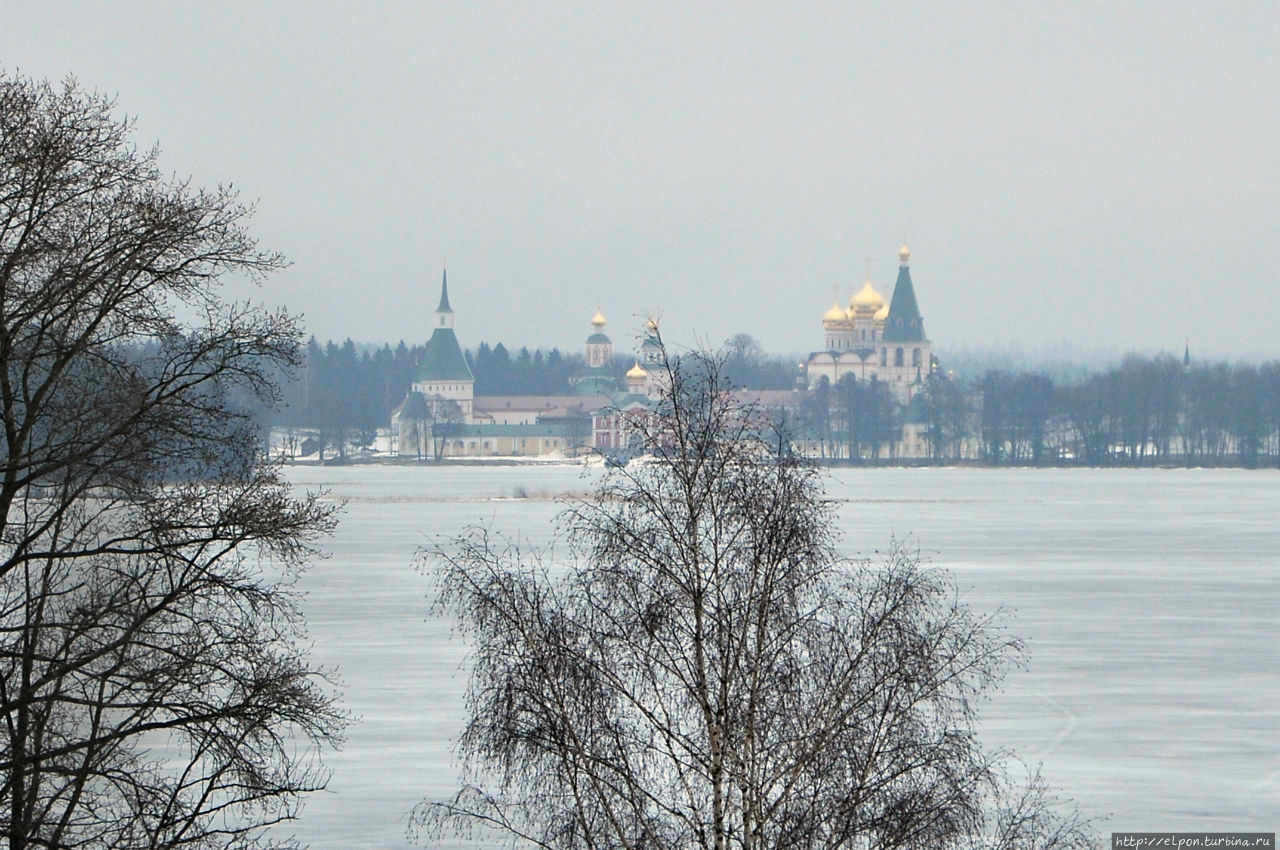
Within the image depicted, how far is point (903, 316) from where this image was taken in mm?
190250

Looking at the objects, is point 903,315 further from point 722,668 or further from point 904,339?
point 722,668

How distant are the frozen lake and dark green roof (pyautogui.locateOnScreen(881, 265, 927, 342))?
124m

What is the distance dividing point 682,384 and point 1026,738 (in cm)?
952

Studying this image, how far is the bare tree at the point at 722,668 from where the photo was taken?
10836 mm

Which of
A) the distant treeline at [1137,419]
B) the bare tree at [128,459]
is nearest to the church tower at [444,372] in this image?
the distant treeline at [1137,419]

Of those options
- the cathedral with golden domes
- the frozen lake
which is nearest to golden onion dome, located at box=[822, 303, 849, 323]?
the cathedral with golden domes

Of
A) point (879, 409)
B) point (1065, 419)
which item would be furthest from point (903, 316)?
point (1065, 419)

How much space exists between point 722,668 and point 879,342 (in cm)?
18221

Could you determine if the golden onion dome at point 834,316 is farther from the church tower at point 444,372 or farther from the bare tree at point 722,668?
the bare tree at point 722,668

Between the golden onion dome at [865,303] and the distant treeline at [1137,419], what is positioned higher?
the golden onion dome at [865,303]

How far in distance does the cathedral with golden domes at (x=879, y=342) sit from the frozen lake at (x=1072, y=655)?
4711 inches

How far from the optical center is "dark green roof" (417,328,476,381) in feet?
632

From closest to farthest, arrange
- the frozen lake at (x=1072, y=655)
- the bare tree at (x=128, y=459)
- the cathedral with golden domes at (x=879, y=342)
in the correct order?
the bare tree at (x=128, y=459)
the frozen lake at (x=1072, y=655)
the cathedral with golden domes at (x=879, y=342)

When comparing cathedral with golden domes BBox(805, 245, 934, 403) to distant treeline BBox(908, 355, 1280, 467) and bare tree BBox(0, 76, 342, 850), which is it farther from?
bare tree BBox(0, 76, 342, 850)
